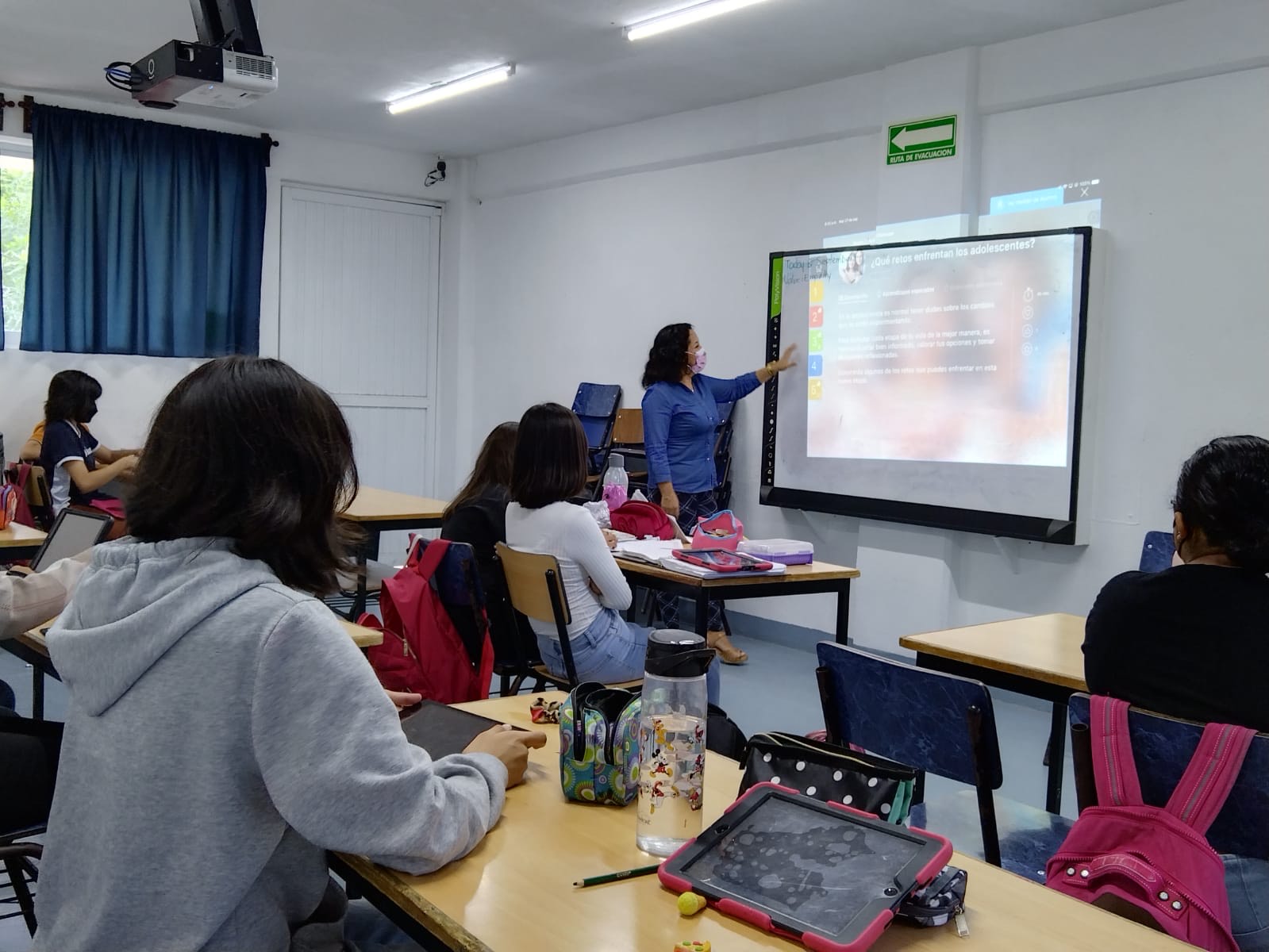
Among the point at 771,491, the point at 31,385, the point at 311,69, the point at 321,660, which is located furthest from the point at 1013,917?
the point at 31,385

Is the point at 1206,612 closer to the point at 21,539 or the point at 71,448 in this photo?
the point at 21,539

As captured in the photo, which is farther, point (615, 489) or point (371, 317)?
point (371, 317)

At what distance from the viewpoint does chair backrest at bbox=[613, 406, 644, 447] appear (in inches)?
245

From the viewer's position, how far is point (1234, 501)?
1763 mm

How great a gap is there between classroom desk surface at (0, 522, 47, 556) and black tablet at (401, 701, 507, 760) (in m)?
2.47

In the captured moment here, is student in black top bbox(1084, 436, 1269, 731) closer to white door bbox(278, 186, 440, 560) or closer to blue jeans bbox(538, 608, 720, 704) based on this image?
blue jeans bbox(538, 608, 720, 704)

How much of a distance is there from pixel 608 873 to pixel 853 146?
4.69 metres

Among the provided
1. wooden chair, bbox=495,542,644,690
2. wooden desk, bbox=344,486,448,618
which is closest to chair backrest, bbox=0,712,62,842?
wooden chair, bbox=495,542,644,690

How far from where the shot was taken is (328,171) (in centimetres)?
719

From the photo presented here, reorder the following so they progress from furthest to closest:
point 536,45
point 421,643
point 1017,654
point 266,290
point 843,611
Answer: point 266,290 → point 536,45 → point 843,611 → point 421,643 → point 1017,654

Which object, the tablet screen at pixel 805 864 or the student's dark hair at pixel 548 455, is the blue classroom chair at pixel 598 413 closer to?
the student's dark hair at pixel 548 455

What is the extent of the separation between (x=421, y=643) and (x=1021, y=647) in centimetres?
149

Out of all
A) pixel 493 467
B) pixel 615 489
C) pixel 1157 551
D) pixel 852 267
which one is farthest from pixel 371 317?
pixel 1157 551

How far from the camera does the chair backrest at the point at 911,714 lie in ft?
5.76
